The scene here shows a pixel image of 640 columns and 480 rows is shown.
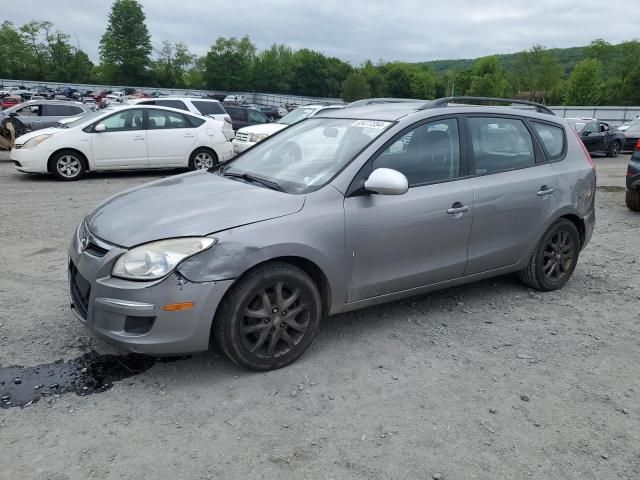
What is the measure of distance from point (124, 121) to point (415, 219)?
901 cm

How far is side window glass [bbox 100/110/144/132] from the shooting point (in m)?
11.0

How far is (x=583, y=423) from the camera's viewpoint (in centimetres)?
301

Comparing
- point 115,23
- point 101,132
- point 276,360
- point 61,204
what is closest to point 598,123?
point 101,132

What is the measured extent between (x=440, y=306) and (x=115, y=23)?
336 feet

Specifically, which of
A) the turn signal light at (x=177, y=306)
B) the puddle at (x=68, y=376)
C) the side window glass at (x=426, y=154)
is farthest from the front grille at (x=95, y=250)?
the side window glass at (x=426, y=154)

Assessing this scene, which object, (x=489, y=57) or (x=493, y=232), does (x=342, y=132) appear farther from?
(x=489, y=57)

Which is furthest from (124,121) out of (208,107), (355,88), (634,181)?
(355,88)

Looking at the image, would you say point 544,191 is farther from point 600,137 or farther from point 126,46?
point 126,46

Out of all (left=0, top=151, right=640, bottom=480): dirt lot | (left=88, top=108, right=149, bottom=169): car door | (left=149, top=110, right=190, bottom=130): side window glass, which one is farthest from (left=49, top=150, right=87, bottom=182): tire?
(left=0, top=151, right=640, bottom=480): dirt lot

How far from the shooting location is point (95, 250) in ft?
10.6

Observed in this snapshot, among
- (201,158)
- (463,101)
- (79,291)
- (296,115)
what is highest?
(463,101)

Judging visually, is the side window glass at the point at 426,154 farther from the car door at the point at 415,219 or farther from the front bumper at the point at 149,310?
the front bumper at the point at 149,310

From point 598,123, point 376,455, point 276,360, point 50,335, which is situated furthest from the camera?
point 598,123

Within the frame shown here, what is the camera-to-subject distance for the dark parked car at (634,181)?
855 cm
